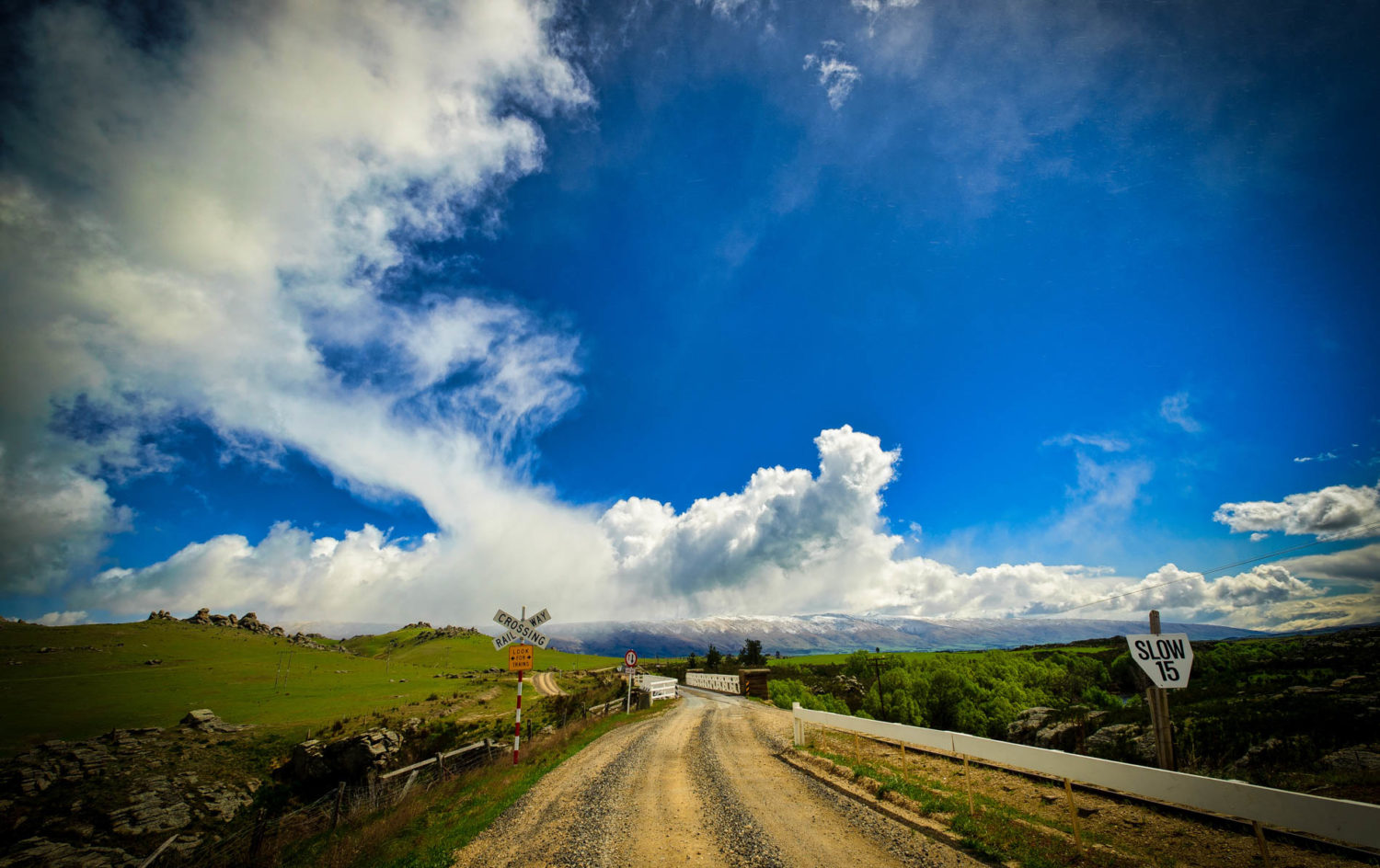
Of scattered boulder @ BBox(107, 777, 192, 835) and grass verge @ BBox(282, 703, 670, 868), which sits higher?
grass verge @ BBox(282, 703, 670, 868)

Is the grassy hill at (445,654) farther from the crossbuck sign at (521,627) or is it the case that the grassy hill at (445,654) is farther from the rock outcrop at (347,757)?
the crossbuck sign at (521,627)

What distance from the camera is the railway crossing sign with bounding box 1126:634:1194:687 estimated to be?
8.87 m

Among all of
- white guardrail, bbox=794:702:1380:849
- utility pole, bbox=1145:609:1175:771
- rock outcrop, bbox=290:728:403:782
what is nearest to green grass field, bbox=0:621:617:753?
rock outcrop, bbox=290:728:403:782

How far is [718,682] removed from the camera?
164 ft

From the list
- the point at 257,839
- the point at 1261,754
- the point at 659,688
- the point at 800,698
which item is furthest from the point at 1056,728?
the point at 659,688

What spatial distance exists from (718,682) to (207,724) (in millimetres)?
45705

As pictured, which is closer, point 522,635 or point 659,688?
point 522,635

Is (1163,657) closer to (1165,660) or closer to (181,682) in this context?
(1165,660)

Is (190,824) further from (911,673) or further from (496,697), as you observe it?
(911,673)

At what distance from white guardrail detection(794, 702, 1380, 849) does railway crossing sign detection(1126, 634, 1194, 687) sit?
8.57ft

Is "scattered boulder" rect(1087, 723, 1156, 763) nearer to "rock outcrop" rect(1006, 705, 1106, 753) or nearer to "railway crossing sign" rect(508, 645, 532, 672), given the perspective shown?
"rock outcrop" rect(1006, 705, 1106, 753)

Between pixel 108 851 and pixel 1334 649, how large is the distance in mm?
85237

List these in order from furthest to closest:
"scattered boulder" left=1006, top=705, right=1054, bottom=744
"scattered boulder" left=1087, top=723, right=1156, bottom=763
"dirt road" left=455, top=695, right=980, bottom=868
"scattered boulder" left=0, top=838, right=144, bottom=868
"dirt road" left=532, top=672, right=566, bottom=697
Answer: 1. "dirt road" left=532, top=672, right=566, bottom=697
2. "scattered boulder" left=0, top=838, right=144, bottom=868
3. "scattered boulder" left=1006, top=705, right=1054, bottom=744
4. "scattered boulder" left=1087, top=723, right=1156, bottom=763
5. "dirt road" left=455, top=695, right=980, bottom=868

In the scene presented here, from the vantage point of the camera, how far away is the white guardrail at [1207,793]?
4.84 m
